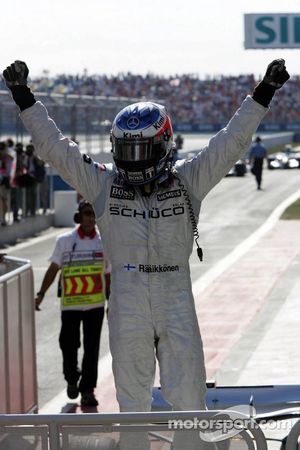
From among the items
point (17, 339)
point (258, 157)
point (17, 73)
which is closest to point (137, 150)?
point (17, 73)

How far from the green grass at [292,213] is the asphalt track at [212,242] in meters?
0.47

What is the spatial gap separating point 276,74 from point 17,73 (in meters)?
1.08

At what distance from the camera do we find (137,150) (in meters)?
5.64

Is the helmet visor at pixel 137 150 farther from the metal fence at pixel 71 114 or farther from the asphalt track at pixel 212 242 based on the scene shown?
the metal fence at pixel 71 114

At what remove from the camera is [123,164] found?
5680 mm

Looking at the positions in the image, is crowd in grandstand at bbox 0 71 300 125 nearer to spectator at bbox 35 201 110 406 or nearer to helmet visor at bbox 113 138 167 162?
spectator at bbox 35 201 110 406

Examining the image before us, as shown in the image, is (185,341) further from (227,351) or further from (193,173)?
(227,351)

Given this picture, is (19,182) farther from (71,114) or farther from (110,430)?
(110,430)

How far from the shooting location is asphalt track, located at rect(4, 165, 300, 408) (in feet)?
45.0

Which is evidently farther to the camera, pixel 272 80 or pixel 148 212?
pixel 148 212

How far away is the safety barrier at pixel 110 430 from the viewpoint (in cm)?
453

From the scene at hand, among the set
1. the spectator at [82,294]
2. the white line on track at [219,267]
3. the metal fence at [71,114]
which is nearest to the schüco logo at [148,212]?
the spectator at [82,294]

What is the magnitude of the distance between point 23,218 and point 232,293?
10508 mm

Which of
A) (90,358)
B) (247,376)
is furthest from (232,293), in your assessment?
(90,358)
